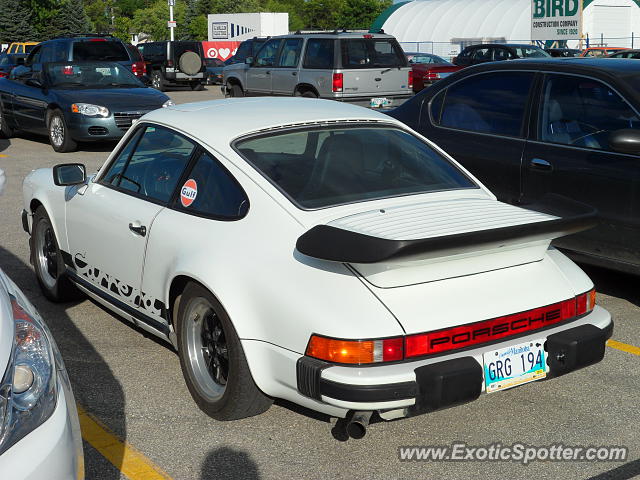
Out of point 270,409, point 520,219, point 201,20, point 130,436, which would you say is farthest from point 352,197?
point 201,20

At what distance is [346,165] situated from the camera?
4.44 m

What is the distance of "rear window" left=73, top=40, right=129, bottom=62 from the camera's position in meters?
17.0

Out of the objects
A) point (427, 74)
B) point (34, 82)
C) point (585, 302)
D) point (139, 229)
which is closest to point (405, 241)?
point (585, 302)

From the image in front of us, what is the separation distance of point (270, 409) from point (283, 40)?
1482cm

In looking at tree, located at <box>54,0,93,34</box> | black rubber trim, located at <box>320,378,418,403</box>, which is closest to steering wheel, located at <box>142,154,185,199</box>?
black rubber trim, located at <box>320,378,418,403</box>

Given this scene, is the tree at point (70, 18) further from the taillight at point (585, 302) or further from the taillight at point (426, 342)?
the taillight at point (426, 342)

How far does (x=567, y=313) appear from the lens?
12.9 ft

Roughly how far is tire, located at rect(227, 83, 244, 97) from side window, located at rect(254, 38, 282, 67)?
1.24m

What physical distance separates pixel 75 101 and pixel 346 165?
34.4 feet

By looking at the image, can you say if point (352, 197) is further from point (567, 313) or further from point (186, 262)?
point (567, 313)

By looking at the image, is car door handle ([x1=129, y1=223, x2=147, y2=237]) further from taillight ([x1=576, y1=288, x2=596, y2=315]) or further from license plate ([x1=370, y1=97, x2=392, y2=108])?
license plate ([x1=370, y1=97, x2=392, y2=108])

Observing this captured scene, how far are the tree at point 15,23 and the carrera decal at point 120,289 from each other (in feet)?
229

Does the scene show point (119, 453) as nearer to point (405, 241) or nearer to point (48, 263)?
point (405, 241)

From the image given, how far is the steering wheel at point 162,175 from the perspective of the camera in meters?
4.64
